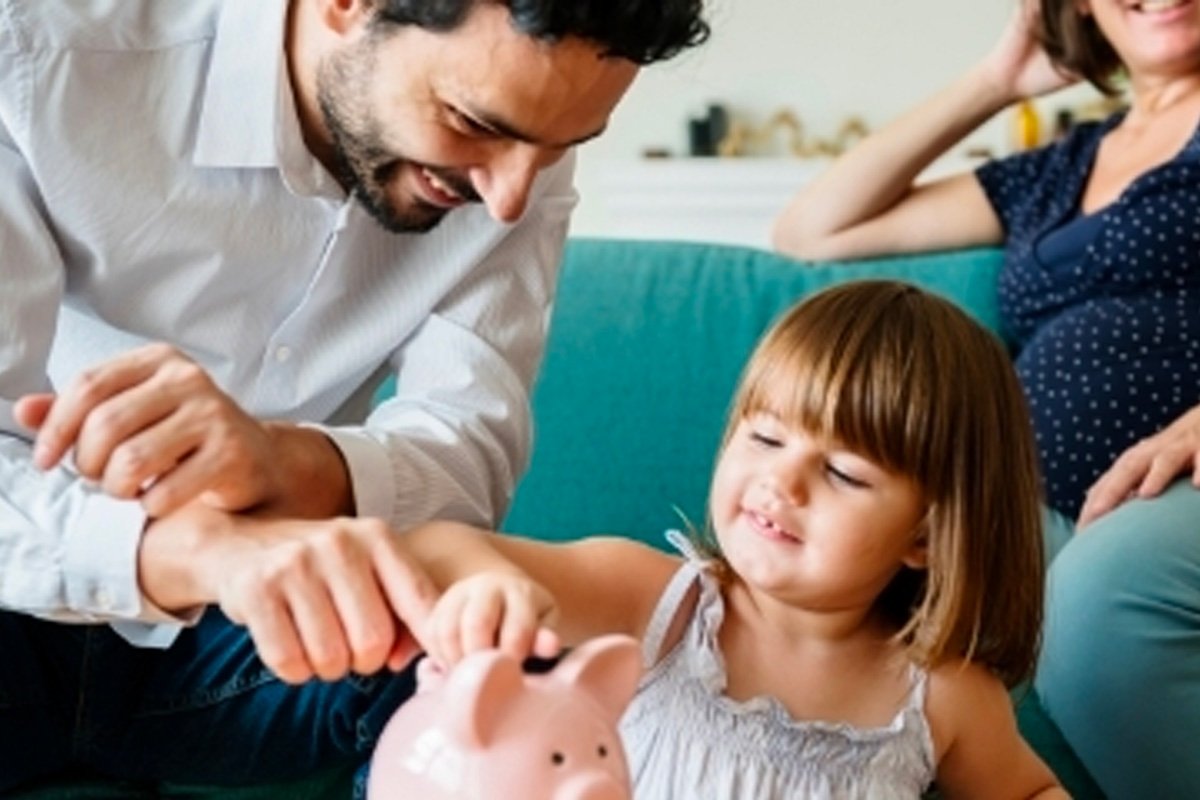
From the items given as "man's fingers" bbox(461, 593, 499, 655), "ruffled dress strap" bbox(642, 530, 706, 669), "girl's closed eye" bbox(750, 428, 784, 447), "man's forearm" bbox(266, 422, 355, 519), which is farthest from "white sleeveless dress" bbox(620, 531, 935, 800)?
"man's fingers" bbox(461, 593, 499, 655)

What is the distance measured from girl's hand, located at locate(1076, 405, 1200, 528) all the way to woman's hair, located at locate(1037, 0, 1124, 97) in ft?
1.95

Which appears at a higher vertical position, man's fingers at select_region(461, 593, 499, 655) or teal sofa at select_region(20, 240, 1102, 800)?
man's fingers at select_region(461, 593, 499, 655)

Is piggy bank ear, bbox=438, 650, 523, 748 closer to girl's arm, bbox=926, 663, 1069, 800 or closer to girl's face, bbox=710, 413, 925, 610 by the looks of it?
girl's face, bbox=710, 413, 925, 610

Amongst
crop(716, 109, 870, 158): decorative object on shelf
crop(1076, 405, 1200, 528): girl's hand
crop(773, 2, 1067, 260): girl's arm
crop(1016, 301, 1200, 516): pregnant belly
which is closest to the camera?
crop(1076, 405, 1200, 528): girl's hand

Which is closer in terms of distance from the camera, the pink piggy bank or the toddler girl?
the pink piggy bank

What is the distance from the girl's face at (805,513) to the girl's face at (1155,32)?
95cm

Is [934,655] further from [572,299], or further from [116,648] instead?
[572,299]

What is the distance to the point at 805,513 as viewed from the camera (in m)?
1.28

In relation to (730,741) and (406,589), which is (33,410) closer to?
(406,589)

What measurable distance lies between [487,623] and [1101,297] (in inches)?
52.2

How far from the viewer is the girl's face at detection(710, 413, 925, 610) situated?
1278 mm

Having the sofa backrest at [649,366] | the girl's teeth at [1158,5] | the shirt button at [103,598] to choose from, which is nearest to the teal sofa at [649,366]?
the sofa backrest at [649,366]

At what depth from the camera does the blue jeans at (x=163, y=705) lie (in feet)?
4.52

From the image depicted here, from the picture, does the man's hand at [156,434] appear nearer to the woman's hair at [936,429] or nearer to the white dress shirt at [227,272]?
the white dress shirt at [227,272]
